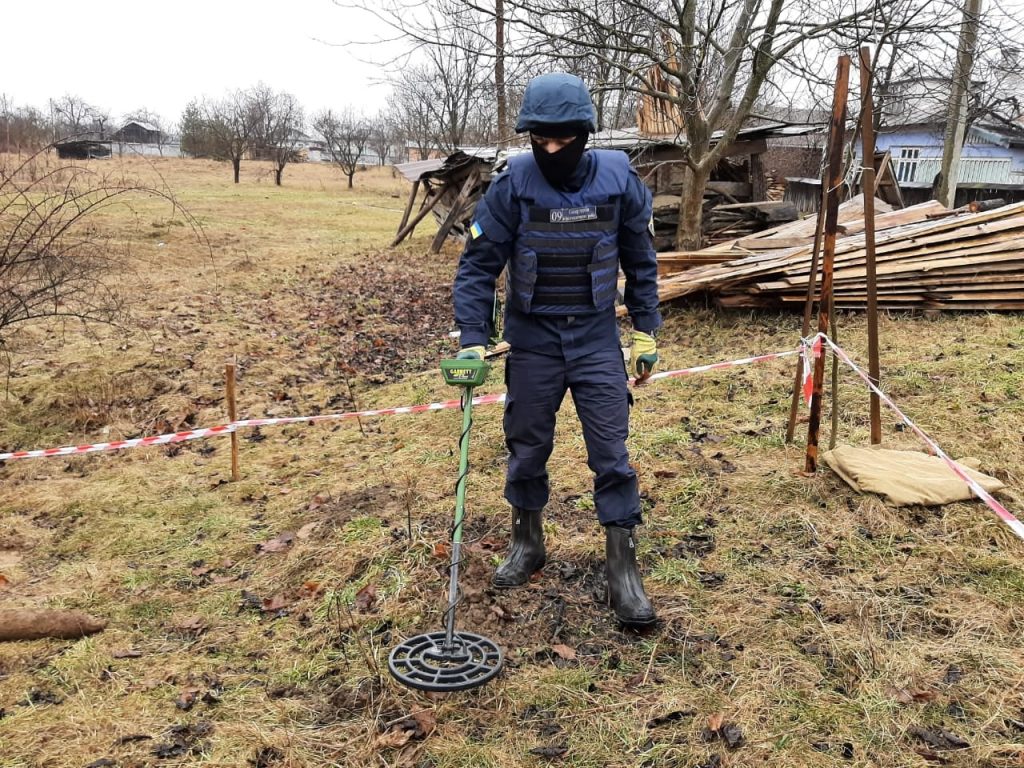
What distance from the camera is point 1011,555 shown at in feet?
12.2

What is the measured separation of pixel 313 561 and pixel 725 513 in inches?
93.2

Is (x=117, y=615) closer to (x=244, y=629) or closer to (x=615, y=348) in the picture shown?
(x=244, y=629)

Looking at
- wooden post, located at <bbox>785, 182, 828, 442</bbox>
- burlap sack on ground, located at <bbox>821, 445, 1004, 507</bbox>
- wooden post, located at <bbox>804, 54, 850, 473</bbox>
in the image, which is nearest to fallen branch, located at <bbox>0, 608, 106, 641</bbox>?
wooden post, located at <bbox>804, 54, 850, 473</bbox>

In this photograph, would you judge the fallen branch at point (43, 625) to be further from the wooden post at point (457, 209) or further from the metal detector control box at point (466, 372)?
the wooden post at point (457, 209)

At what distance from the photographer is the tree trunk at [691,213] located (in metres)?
11.3

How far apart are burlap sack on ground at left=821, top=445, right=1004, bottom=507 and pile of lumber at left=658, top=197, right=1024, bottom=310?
4.11m

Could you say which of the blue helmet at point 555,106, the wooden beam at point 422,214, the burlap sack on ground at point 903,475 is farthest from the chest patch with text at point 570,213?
the wooden beam at point 422,214

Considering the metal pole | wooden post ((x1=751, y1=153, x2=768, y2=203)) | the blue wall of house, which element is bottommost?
wooden post ((x1=751, y1=153, x2=768, y2=203))

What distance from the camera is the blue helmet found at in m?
3.12

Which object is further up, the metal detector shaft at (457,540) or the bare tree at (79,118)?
the bare tree at (79,118)

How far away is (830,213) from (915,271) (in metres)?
4.69

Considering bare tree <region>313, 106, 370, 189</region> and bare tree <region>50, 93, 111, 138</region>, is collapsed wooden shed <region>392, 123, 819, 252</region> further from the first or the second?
bare tree <region>313, 106, 370, 189</region>

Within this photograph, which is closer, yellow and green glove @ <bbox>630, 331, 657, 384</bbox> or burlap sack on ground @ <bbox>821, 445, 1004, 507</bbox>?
yellow and green glove @ <bbox>630, 331, 657, 384</bbox>

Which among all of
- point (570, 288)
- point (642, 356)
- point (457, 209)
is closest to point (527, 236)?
point (570, 288)
